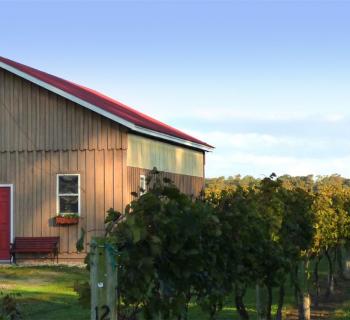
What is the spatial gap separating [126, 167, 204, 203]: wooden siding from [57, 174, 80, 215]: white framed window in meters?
1.62

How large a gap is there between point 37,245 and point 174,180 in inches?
289

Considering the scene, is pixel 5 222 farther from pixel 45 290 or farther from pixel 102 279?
pixel 102 279

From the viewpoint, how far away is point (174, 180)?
28.8 m

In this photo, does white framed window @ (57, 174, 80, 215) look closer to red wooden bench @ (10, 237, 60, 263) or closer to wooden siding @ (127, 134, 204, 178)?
red wooden bench @ (10, 237, 60, 263)

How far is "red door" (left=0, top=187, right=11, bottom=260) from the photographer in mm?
23578

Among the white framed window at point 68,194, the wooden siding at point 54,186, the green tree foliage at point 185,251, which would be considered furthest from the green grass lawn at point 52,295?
the green tree foliage at point 185,251

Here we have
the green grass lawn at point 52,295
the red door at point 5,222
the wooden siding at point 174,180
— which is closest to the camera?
the green grass lawn at point 52,295

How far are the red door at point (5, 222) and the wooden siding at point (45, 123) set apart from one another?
4.70 ft

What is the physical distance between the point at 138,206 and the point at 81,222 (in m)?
18.2

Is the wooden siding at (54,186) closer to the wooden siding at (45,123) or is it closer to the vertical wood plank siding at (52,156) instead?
the vertical wood plank siding at (52,156)

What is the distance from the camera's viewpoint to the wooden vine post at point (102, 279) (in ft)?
15.0

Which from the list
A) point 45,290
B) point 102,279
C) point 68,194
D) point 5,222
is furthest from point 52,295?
point 102,279

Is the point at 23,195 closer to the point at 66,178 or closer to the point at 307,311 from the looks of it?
the point at 66,178

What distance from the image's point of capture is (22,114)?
23703mm
